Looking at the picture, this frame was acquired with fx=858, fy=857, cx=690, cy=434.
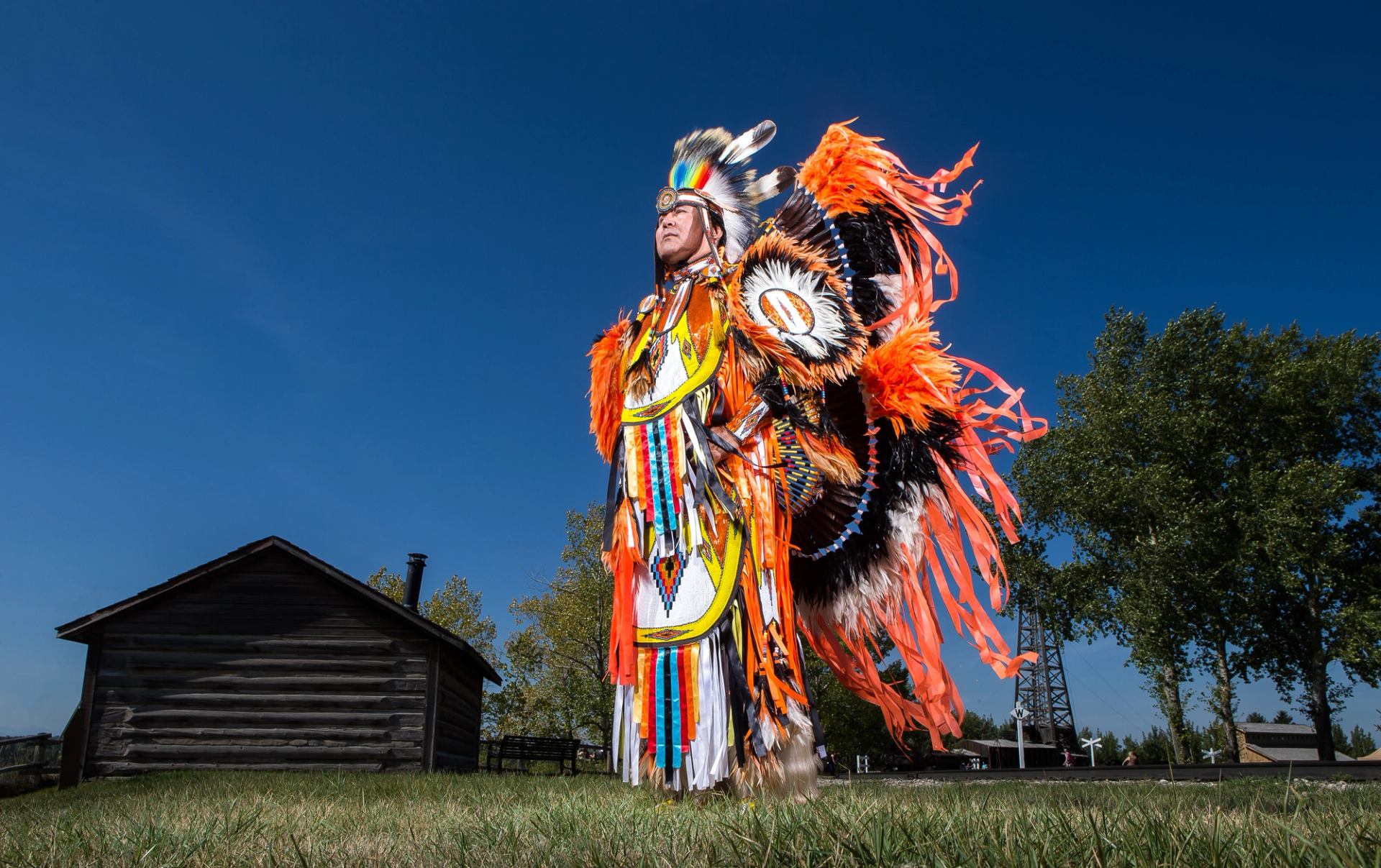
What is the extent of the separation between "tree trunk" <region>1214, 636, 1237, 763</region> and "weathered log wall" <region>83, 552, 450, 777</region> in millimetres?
18100

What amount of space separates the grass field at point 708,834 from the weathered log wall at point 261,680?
437 inches

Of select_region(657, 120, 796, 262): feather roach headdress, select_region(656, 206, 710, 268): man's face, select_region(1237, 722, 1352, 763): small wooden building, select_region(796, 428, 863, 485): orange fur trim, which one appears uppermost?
select_region(657, 120, 796, 262): feather roach headdress

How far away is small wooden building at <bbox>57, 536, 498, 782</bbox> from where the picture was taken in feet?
47.3

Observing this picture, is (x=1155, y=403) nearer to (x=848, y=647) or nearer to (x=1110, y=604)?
(x=1110, y=604)

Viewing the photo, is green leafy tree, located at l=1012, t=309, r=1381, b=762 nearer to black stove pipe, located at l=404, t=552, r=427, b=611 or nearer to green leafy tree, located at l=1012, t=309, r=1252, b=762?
green leafy tree, located at l=1012, t=309, r=1252, b=762

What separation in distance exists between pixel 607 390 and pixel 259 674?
40.1ft

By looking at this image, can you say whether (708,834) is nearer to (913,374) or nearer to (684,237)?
Answer: (913,374)

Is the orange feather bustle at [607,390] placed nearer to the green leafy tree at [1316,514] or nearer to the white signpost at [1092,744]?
the white signpost at [1092,744]

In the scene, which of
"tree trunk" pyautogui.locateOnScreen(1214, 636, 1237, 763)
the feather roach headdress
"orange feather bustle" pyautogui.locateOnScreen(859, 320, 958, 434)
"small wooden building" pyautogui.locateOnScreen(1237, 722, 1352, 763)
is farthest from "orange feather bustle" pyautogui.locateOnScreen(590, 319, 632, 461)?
"small wooden building" pyautogui.locateOnScreen(1237, 722, 1352, 763)

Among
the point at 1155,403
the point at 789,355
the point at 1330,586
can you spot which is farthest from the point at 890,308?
the point at 1330,586

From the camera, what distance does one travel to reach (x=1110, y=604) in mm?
21875

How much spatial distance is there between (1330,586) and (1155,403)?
5.42m

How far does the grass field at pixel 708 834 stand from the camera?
181cm

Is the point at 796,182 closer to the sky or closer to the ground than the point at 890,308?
closer to the sky
